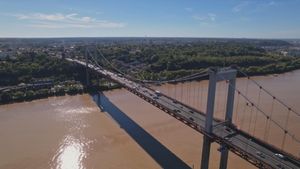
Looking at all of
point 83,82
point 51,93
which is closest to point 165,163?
point 51,93

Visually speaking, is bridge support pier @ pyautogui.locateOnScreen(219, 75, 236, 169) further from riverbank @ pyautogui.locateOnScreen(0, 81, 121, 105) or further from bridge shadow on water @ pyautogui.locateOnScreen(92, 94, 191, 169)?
riverbank @ pyautogui.locateOnScreen(0, 81, 121, 105)

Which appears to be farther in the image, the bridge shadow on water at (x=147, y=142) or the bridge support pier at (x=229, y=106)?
the bridge shadow on water at (x=147, y=142)

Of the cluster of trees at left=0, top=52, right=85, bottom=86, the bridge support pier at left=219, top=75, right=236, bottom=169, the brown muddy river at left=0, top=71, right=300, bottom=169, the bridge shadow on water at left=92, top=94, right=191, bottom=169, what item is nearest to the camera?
the bridge support pier at left=219, top=75, right=236, bottom=169

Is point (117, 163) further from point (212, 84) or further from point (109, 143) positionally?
point (212, 84)

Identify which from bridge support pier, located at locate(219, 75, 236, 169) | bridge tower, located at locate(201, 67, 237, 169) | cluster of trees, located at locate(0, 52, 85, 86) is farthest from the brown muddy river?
cluster of trees, located at locate(0, 52, 85, 86)

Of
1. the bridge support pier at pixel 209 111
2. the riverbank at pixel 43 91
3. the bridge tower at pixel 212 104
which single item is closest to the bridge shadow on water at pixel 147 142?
the bridge support pier at pixel 209 111

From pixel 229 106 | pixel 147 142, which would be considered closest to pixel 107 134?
pixel 147 142

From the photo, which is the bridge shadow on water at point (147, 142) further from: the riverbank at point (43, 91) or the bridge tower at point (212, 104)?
the riverbank at point (43, 91)

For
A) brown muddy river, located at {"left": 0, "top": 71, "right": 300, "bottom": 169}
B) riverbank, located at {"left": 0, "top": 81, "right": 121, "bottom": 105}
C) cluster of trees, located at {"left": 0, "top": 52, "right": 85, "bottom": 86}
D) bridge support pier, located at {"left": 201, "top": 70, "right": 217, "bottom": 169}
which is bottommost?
brown muddy river, located at {"left": 0, "top": 71, "right": 300, "bottom": 169}
